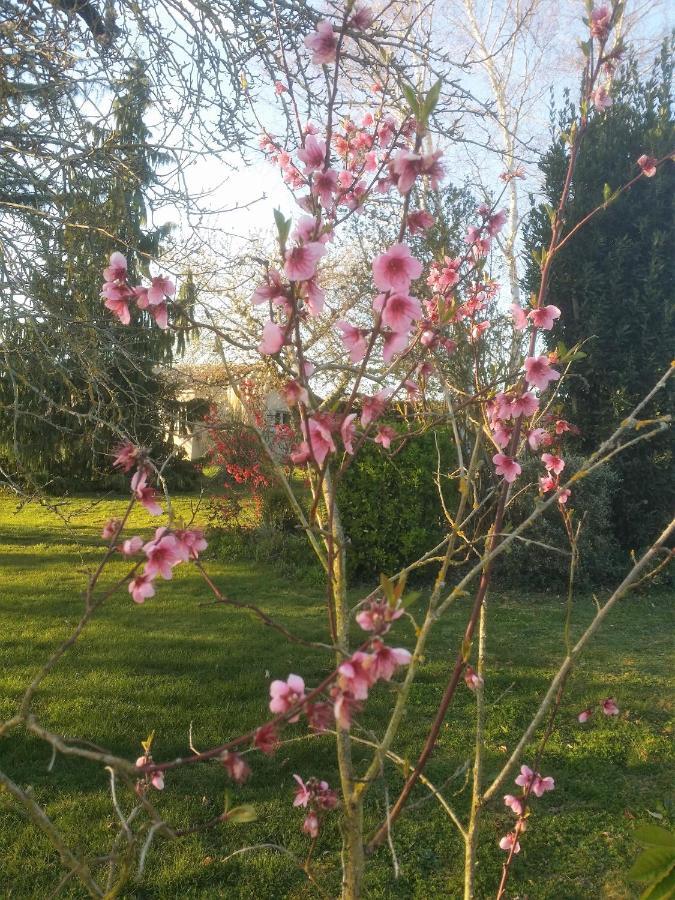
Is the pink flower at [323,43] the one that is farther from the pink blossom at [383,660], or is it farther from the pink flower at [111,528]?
the pink blossom at [383,660]

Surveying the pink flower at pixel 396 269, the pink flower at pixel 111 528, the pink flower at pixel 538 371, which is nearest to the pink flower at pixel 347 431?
the pink flower at pixel 396 269

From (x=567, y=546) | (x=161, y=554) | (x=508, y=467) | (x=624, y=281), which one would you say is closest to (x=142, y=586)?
(x=161, y=554)

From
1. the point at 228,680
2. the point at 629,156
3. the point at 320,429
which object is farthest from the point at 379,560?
the point at 320,429

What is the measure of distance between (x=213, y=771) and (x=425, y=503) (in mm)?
4163

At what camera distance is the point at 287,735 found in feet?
11.2

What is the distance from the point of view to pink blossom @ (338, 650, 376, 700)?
0.93 m

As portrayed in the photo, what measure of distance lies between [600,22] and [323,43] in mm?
709

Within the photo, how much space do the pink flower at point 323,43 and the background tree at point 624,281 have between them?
5.45m

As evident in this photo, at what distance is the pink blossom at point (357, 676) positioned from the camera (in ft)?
3.05

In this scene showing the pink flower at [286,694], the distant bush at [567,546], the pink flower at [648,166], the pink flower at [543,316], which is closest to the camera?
the pink flower at [286,694]

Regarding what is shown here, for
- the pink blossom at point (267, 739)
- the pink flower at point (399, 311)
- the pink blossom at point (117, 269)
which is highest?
the pink blossom at point (117, 269)

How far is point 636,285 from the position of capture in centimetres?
676

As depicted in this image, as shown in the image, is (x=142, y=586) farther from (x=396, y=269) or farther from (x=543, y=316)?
(x=543, y=316)

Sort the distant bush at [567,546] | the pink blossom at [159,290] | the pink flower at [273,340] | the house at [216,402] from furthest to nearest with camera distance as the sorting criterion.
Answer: the distant bush at [567,546], the house at [216,402], the pink blossom at [159,290], the pink flower at [273,340]
